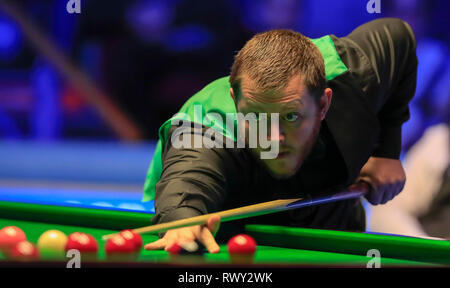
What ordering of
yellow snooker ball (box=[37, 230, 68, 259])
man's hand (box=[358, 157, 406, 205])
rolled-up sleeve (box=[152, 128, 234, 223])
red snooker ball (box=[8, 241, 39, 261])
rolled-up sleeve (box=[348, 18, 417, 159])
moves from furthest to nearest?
man's hand (box=[358, 157, 406, 205]), rolled-up sleeve (box=[348, 18, 417, 159]), rolled-up sleeve (box=[152, 128, 234, 223]), yellow snooker ball (box=[37, 230, 68, 259]), red snooker ball (box=[8, 241, 39, 261])

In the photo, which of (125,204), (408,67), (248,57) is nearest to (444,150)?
(408,67)

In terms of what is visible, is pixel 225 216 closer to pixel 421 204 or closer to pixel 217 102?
pixel 217 102

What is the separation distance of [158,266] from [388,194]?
1782 mm

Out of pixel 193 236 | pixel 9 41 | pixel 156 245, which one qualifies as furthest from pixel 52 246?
pixel 9 41

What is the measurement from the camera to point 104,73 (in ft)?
30.0

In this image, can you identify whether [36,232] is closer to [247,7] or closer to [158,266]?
[158,266]

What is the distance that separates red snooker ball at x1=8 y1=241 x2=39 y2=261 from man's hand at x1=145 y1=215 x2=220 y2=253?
337 mm

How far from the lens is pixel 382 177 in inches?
124

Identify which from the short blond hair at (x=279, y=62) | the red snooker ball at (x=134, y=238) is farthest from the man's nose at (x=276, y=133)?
the red snooker ball at (x=134, y=238)

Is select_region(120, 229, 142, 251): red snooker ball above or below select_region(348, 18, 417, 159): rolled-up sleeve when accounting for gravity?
below

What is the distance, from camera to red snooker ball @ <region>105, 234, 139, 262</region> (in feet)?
5.87

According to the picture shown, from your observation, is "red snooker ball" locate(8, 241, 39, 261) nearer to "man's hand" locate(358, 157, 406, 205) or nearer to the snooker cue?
the snooker cue

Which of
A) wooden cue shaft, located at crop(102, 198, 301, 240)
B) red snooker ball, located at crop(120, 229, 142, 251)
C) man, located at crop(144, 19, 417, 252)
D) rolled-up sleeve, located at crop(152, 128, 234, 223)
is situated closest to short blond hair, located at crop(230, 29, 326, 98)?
man, located at crop(144, 19, 417, 252)

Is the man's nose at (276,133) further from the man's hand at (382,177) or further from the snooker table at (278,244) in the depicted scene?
the man's hand at (382,177)
